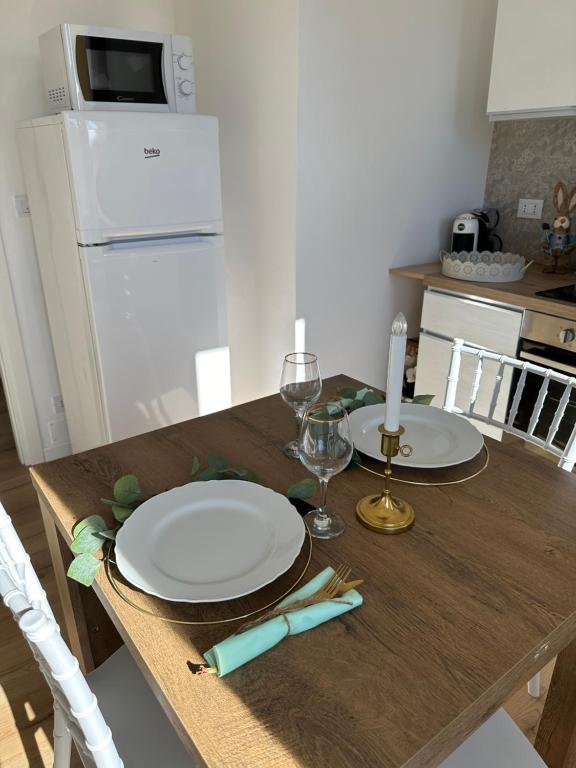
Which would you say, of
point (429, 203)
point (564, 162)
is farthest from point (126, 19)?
point (564, 162)

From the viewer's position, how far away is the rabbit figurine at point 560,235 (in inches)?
94.7

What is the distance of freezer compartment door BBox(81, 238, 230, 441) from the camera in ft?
6.89

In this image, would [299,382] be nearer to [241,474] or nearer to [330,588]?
[241,474]

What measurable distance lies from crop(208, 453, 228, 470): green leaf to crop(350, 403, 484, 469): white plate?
0.88 feet

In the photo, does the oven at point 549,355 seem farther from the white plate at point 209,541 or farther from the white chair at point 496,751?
the white plate at point 209,541

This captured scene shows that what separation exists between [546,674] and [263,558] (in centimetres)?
119

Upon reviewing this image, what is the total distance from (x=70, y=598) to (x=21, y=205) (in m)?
1.81

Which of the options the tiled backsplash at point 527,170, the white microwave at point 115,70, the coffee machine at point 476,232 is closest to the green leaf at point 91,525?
the white microwave at point 115,70

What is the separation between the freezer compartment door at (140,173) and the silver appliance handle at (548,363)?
52.9 inches

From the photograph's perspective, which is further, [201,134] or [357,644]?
[201,134]

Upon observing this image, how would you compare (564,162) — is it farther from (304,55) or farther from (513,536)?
(513,536)

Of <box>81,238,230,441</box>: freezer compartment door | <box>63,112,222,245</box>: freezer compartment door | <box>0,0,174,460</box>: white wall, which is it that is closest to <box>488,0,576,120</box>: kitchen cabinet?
<box>63,112,222,245</box>: freezer compartment door

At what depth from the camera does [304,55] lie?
82.6 inches

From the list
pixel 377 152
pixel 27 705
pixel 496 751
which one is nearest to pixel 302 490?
pixel 496 751
